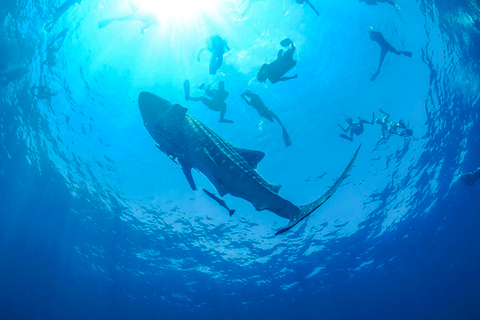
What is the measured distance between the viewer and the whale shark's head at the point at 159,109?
357cm

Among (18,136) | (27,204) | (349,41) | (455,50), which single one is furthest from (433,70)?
(27,204)

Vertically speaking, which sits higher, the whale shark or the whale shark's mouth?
the whale shark's mouth

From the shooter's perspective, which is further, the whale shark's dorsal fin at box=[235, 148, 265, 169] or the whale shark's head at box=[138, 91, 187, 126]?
the whale shark's dorsal fin at box=[235, 148, 265, 169]

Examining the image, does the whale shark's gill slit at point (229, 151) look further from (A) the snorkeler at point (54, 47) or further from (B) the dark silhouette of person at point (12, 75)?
(B) the dark silhouette of person at point (12, 75)

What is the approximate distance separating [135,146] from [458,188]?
24.1 metres

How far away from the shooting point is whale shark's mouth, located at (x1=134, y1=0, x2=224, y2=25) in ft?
30.3

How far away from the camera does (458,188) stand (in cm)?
1931

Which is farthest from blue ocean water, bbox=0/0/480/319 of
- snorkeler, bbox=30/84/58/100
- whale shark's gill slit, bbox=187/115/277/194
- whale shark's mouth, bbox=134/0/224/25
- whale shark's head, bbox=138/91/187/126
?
whale shark's gill slit, bbox=187/115/277/194

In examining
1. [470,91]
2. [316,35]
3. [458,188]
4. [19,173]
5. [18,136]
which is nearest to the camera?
[316,35]

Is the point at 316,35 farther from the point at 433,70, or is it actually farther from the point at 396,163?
the point at 396,163

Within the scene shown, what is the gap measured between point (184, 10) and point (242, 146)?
6.94 meters

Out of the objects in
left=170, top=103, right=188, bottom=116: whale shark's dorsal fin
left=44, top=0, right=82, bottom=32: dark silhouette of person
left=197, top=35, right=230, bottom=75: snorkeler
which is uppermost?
left=44, top=0, right=82, bottom=32: dark silhouette of person

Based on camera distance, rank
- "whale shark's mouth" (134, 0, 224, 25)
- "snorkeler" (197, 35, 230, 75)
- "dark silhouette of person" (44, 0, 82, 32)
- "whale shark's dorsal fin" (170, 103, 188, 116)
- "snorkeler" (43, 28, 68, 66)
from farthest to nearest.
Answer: "snorkeler" (43, 28, 68, 66)
"whale shark's mouth" (134, 0, 224, 25)
"dark silhouette of person" (44, 0, 82, 32)
"snorkeler" (197, 35, 230, 75)
"whale shark's dorsal fin" (170, 103, 188, 116)

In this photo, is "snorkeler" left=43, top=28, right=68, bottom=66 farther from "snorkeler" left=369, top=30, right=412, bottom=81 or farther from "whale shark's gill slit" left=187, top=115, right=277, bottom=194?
"snorkeler" left=369, top=30, right=412, bottom=81
